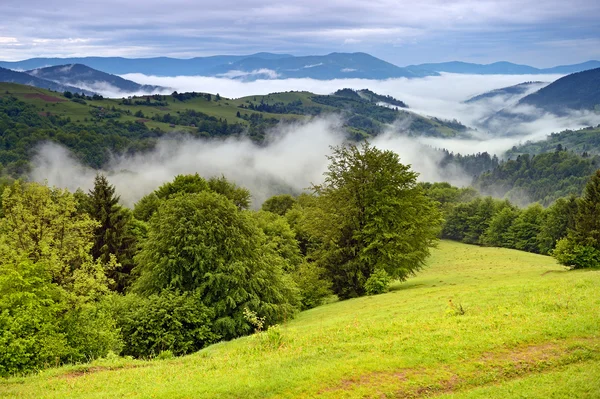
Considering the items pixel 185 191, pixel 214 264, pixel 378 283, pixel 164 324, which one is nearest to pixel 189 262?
pixel 214 264

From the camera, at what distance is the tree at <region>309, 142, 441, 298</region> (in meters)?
47.3

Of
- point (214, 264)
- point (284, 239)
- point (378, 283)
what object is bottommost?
point (284, 239)

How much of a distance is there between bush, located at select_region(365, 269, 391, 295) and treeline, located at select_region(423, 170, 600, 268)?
722 inches

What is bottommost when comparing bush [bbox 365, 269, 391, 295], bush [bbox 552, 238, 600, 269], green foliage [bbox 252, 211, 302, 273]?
green foliage [bbox 252, 211, 302, 273]

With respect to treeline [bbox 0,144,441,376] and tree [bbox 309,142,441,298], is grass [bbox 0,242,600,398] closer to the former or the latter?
treeline [bbox 0,144,441,376]

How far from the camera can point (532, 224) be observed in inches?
5044

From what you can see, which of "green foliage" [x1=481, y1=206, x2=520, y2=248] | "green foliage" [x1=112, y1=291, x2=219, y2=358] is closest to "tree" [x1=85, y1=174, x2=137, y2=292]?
"green foliage" [x1=112, y1=291, x2=219, y2=358]

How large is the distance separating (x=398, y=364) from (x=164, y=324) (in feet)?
61.5

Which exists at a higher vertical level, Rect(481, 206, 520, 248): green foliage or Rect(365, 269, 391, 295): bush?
Rect(365, 269, 391, 295): bush

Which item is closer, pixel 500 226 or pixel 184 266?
pixel 184 266

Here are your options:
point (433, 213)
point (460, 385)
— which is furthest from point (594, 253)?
point (460, 385)

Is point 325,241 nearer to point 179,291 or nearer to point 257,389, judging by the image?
point 179,291

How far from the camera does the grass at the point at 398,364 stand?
55.2ft

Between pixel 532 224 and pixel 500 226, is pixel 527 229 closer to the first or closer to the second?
pixel 532 224
